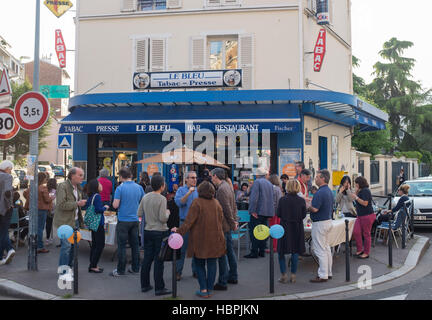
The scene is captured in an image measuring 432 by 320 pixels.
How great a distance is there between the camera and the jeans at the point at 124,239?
698 centimetres

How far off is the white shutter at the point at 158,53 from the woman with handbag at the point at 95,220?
846cm

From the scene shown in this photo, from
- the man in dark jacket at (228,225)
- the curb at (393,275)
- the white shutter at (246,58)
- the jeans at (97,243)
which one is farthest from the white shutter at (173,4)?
the curb at (393,275)

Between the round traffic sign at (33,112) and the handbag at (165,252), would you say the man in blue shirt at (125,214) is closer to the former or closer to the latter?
the handbag at (165,252)

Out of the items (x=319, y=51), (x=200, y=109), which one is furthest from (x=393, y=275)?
(x=319, y=51)

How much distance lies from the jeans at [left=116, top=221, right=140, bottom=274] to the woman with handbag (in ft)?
1.31

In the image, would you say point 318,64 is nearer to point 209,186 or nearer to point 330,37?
point 330,37

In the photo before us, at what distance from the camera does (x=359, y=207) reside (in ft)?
28.2

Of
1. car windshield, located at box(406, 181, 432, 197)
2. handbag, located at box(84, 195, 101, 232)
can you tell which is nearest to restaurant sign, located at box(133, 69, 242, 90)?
car windshield, located at box(406, 181, 432, 197)

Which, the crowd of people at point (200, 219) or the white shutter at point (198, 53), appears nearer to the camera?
the crowd of people at point (200, 219)

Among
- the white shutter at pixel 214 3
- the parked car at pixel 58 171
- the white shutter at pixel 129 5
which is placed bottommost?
the parked car at pixel 58 171
